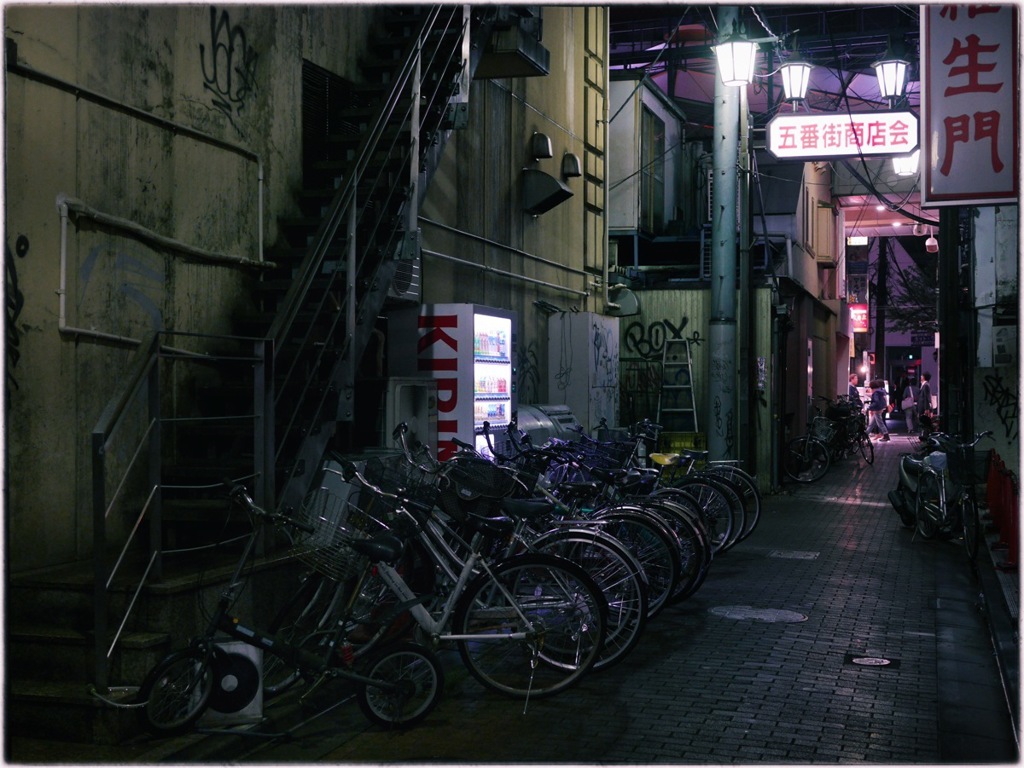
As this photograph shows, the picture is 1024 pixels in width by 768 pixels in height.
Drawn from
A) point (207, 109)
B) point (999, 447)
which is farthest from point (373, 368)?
point (999, 447)

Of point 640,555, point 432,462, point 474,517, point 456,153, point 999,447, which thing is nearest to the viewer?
point 474,517

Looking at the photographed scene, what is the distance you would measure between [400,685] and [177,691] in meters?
1.28

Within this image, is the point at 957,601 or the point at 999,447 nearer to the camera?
the point at 957,601

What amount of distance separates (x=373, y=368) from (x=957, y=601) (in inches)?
258

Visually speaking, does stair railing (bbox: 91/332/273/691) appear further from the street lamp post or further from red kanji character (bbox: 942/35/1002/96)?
the street lamp post

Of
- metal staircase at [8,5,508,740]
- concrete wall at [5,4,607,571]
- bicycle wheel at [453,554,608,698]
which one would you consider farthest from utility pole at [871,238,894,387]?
bicycle wheel at [453,554,608,698]

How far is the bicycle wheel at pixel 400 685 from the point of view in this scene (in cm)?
644

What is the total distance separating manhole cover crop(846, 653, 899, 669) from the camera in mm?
8086

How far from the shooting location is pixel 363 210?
9555 millimetres

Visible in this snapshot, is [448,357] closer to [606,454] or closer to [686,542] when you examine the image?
[606,454]

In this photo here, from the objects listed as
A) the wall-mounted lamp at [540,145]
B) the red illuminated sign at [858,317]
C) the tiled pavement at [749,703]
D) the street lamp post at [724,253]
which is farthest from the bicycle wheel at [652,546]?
the red illuminated sign at [858,317]

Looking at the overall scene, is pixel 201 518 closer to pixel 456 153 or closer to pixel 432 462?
pixel 432 462

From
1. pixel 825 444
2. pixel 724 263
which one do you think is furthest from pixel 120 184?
pixel 825 444

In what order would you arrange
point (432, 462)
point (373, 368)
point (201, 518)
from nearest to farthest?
point (201, 518) → point (432, 462) → point (373, 368)
